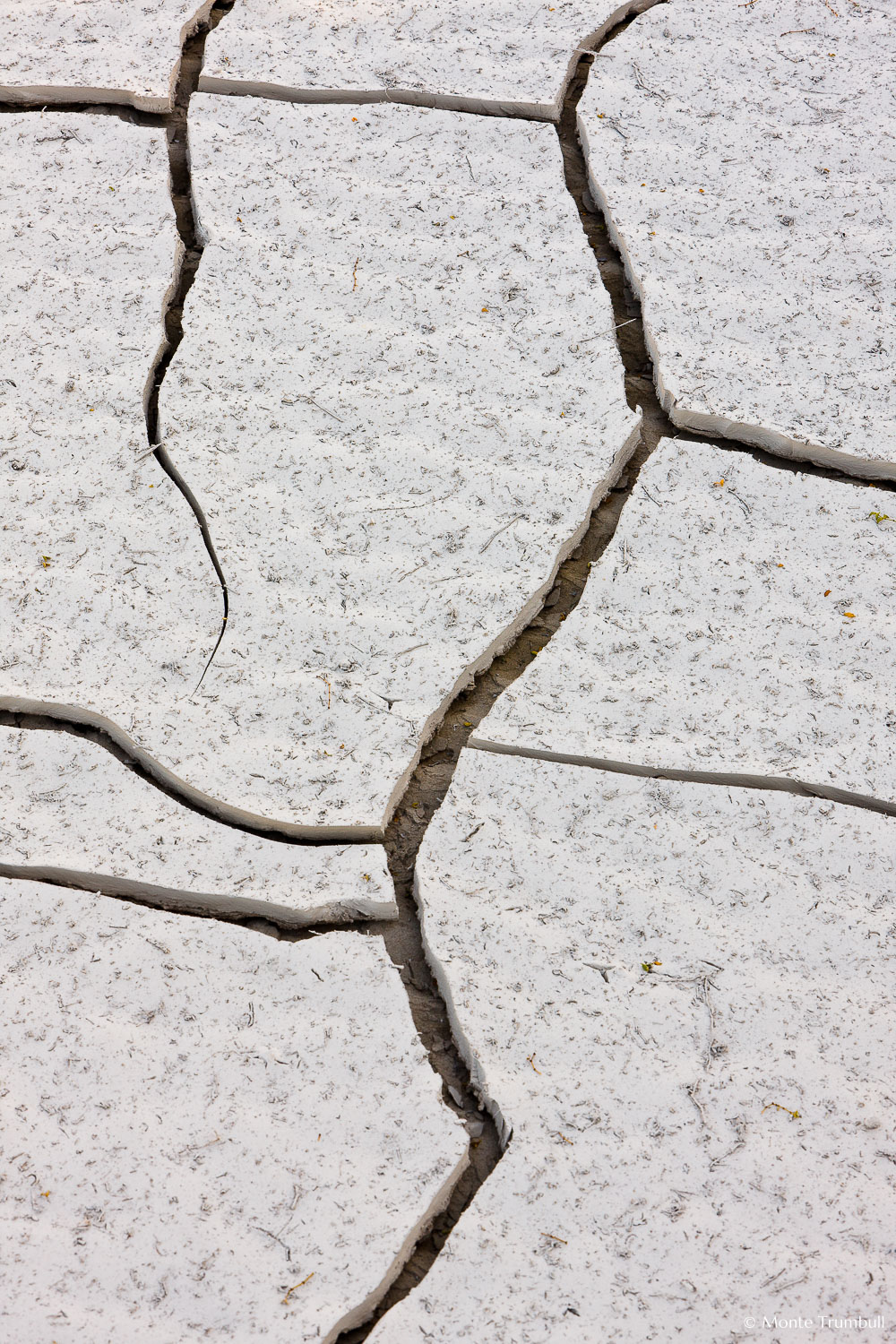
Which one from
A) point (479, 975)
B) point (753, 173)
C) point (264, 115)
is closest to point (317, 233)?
point (264, 115)

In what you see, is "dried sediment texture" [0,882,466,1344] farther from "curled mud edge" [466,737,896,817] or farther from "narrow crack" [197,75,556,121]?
"narrow crack" [197,75,556,121]

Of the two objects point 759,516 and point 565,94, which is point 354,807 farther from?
point 565,94

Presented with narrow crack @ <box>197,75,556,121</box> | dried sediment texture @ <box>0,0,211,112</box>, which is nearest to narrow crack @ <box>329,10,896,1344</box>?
narrow crack @ <box>197,75,556,121</box>

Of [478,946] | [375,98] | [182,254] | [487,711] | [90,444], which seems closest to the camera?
[478,946]

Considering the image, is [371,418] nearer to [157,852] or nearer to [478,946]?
[157,852]

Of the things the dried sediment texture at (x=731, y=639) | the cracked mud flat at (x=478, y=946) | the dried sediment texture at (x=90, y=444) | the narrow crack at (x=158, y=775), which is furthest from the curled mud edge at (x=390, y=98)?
the narrow crack at (x=158, y=775)

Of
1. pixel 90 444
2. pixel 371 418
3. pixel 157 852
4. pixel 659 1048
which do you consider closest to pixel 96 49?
pixel 90 444

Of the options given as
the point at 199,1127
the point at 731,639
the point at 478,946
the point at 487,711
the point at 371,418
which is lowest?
the point at 199,1127
